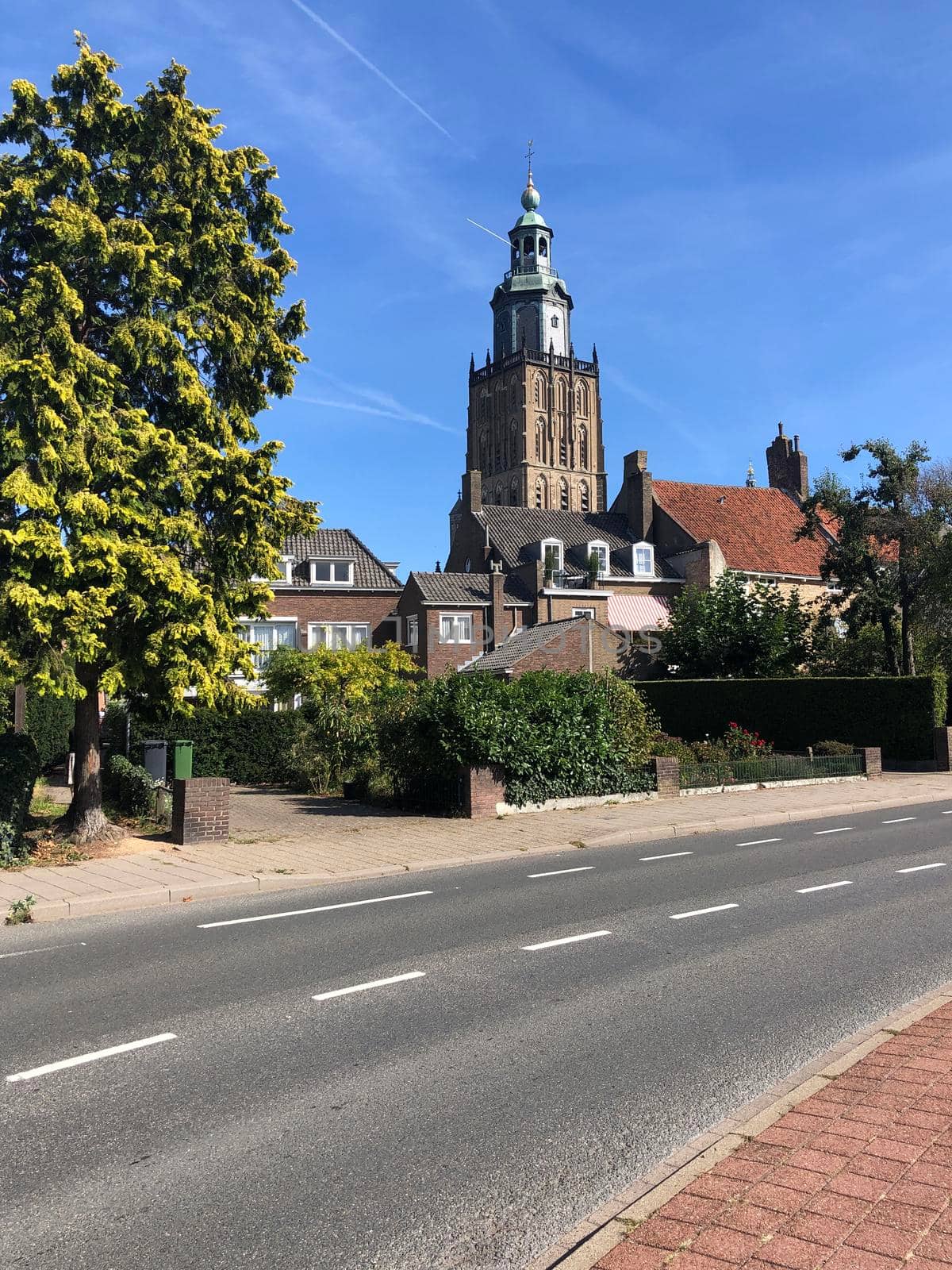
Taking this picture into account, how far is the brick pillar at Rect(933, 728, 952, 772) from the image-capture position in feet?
94.8

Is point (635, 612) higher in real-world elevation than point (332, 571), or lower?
lower

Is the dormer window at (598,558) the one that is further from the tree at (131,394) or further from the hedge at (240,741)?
the tree at (131,394)

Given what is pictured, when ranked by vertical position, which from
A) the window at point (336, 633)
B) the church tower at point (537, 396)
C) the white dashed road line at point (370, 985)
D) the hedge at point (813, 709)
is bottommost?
the white dashed road line at point (370, 985)

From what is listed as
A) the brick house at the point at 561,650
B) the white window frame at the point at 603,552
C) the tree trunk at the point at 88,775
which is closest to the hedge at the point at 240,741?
the tree trunk at the point at 88,775

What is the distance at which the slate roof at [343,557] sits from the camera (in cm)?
4859

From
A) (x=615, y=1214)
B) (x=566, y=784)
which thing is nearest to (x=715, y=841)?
(x=566, y=784)

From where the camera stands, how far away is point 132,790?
17.5m

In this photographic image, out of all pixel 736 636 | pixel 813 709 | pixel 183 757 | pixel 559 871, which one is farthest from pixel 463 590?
pixel 559 871

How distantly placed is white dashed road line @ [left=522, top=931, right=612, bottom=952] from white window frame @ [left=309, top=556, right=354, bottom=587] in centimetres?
4068

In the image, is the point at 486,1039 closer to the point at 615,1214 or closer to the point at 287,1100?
A: the point at 287,1100

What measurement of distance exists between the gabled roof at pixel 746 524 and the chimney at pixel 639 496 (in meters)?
0.71

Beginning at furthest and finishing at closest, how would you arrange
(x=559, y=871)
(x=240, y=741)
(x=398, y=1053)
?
(x=240, y=741), (x=559, y=871), (x=398, y=1053)

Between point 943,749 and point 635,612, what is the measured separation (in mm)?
25768

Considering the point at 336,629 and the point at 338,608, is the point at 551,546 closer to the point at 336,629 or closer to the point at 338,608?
the point at 338,608
